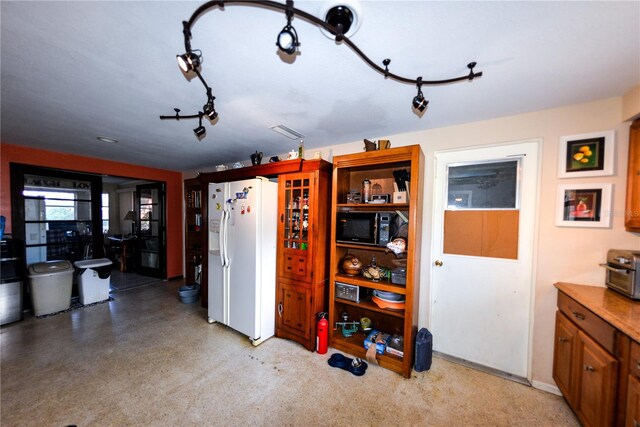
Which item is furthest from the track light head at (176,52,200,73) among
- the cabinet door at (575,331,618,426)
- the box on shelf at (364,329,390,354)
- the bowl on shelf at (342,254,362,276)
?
the cabinet door at (575,331,618,426)

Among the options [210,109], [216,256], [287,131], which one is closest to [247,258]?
[216,256]

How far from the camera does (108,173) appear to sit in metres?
4.06

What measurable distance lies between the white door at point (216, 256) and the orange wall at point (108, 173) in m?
2.51

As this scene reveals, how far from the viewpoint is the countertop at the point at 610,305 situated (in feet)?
4.03

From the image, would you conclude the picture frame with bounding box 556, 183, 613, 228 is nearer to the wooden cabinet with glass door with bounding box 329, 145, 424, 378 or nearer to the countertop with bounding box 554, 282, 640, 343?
the countertop with bounding box 554, 282, 640, 343

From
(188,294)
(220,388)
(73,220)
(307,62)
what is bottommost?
(220,388)

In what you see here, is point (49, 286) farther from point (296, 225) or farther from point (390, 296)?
point (390, 296)

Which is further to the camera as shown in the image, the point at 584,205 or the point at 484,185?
the point at 484,185

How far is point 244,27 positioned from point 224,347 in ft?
9.55

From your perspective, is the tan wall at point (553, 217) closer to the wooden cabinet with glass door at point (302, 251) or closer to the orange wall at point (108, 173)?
the wooden cabinet with glass door at point (302, 251)

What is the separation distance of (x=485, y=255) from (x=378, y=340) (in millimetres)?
1381

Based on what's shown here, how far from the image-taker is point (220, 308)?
9.57 feet

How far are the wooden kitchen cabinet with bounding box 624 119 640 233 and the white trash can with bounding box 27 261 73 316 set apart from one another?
6.39 meters

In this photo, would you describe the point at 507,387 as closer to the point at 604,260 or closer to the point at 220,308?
the point at 604,260
